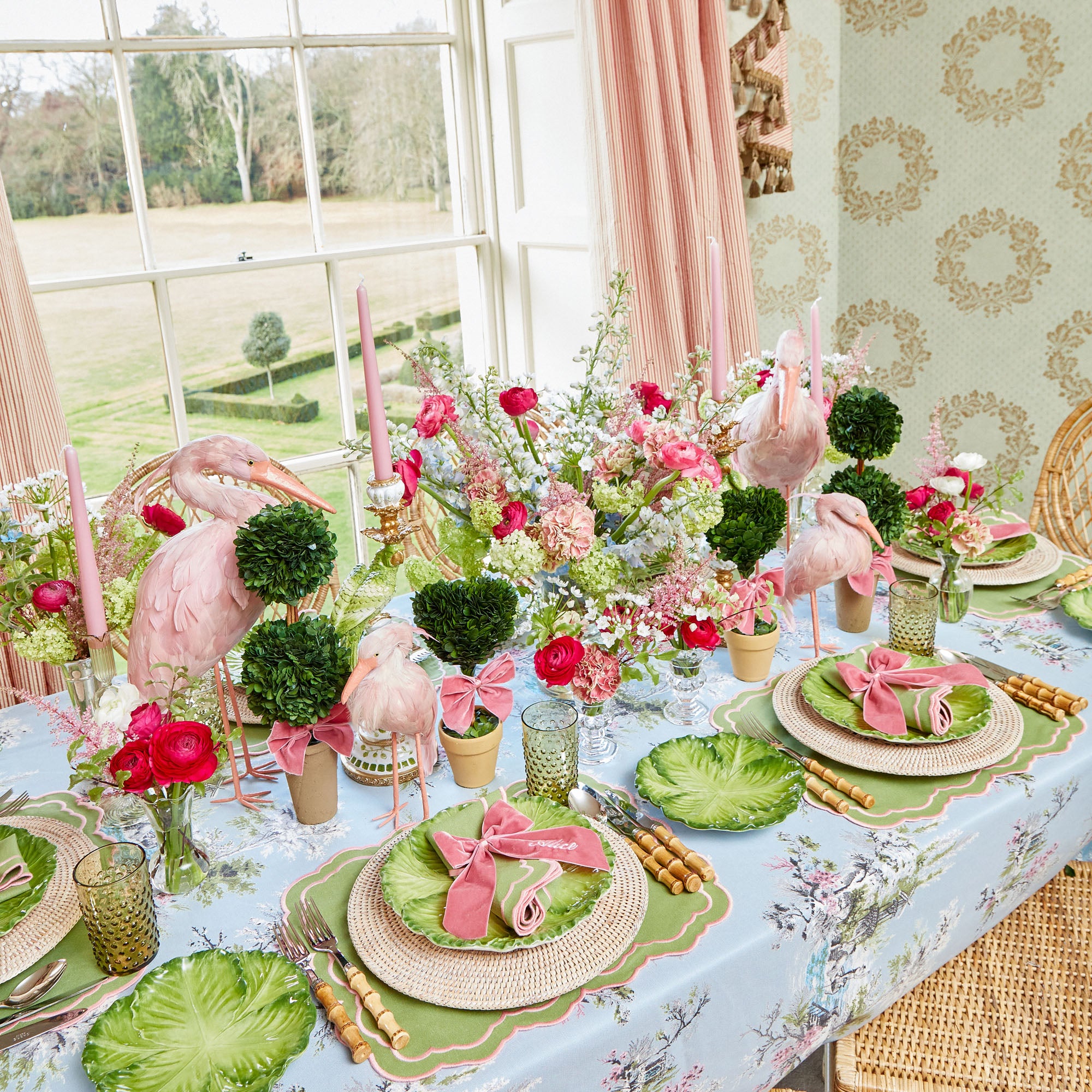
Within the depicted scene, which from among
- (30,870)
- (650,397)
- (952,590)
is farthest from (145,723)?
(952,590)

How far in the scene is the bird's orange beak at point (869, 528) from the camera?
135 cm

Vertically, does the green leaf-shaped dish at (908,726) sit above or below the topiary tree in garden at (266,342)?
below

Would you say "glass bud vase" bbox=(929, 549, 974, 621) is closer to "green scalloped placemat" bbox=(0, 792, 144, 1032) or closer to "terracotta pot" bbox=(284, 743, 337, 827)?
"terracotta pot" bbox=(284, 743, 337, 827)

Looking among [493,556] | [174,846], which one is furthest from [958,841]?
[174,846]

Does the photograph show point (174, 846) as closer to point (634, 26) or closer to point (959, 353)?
point (634, 26)

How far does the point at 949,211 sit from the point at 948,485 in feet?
5.08

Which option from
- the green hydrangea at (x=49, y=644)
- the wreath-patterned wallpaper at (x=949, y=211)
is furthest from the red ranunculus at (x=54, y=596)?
the wreath-patterned wallpaper at (x=949, y=211)

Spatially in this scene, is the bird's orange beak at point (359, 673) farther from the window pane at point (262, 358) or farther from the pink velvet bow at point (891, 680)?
the window pane at point (262, 358)

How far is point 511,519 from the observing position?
1180mm

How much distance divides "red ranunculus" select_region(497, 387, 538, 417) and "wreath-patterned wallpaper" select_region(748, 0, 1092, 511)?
6.19ft

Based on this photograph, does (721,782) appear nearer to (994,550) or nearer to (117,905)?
(117,905)

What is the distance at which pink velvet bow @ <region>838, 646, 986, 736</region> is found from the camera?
1197 millimetres

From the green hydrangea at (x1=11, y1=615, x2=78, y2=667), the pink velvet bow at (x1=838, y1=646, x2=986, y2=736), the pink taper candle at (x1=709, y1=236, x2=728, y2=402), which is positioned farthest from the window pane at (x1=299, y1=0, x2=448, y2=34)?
the pink velvet bow at (x1=838, y1=646, x2=986, y2=736)

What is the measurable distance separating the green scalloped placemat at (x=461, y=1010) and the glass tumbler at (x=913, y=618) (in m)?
0.56
